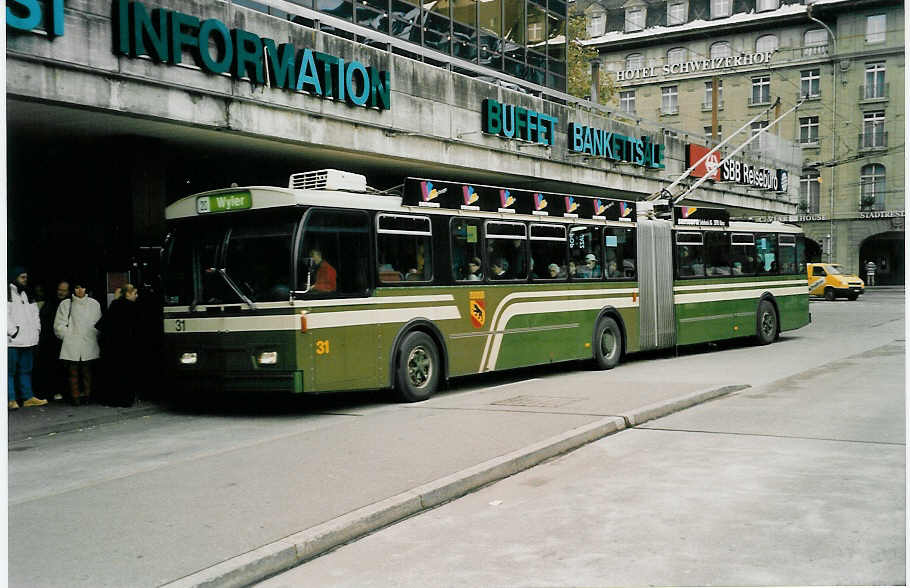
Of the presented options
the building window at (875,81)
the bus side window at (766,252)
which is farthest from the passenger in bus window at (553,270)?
the building window at (875,81)

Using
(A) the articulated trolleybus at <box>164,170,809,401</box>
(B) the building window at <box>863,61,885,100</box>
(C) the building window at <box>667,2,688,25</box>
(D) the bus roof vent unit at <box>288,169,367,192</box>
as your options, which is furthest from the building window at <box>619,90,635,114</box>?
(D) the bus roof vent unit at <box>288,169,367,192</box>

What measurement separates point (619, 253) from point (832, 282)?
29631 mm

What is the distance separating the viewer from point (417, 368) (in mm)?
12594

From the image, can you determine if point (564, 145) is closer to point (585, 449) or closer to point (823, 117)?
point (585, 449)

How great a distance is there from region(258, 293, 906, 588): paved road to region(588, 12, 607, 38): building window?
59.6 m

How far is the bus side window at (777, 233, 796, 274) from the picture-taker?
21.9 meters

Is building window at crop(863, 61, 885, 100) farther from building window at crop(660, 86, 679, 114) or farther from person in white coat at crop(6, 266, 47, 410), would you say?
person in white coat at crop(6, 266, 47, 410)

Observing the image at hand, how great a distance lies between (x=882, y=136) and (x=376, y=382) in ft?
133

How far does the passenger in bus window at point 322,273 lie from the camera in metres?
11.0

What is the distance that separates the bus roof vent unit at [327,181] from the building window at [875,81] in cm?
3495

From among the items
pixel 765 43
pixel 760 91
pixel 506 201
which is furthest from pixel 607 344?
pixel 760 91

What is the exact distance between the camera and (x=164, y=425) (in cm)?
1119

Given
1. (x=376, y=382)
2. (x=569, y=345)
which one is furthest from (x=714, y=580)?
(x=569, y=345)

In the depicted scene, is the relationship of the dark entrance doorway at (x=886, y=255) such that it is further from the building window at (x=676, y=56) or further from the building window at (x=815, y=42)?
the building window at (x=676, y=56)
